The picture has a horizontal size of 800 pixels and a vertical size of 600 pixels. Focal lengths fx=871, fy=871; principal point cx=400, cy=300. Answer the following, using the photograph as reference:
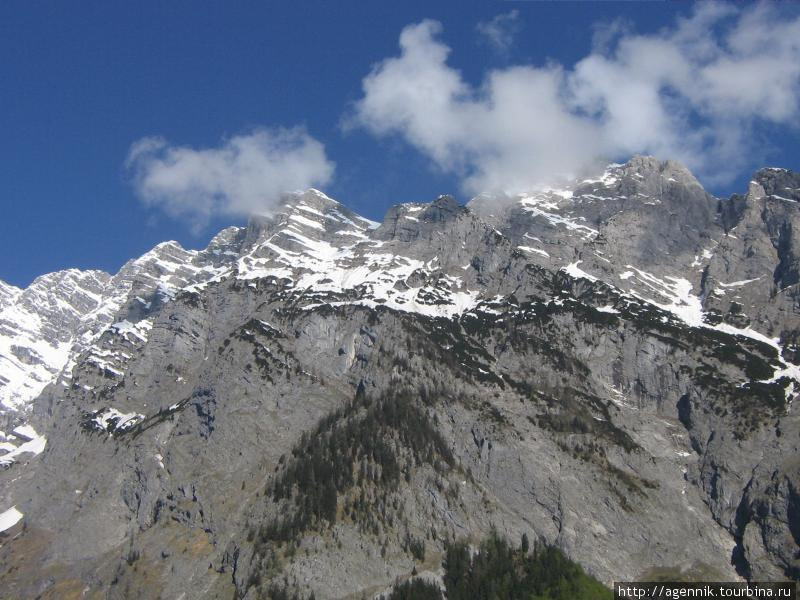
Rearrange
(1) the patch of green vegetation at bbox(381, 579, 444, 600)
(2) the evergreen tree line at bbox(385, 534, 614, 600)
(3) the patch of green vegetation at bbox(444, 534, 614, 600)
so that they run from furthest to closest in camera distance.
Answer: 1. (3) the patch of green vegetation at bbox(444, 534, 614, 600)
2. (2) the evergreen tree line at bbox(385, 534, 614, 600)
3. (1) the patch of green vegetation at bbox(381, 579, 444, 600)

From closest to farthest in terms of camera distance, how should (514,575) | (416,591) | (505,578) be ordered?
(416,591), (505,578), (514,575)

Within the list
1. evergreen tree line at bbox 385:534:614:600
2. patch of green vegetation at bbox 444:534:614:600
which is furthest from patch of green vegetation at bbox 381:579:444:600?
patch of green vegetation at bbox 444:534:614:600

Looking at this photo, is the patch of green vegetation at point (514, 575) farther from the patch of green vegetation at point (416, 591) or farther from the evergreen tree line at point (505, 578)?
the patch of green vegetation at point (416, 591)

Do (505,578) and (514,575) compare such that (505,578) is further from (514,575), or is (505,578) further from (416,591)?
(416,591)

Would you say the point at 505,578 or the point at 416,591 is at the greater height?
the point at 505,578

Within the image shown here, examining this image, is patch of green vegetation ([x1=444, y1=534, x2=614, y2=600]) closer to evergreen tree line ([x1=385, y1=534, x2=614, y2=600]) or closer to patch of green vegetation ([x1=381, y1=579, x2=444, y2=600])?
evergreen tree line ([x1=385, y1=534, x2=614, y2=600])

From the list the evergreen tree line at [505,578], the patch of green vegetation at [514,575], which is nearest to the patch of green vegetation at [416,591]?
the evergreen tree line at [505,578]

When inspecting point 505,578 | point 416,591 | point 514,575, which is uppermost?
point 514,575

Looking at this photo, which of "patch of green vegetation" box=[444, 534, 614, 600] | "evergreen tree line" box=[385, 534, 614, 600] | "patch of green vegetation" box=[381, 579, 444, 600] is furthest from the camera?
"patch of green vegetation" box=[444, 534, 614, 600]

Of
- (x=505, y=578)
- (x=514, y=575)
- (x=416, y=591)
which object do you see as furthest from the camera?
(x=514, y=575)

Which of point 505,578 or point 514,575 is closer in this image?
point 505,578

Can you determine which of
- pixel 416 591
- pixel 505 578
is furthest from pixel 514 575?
pixel 416 591

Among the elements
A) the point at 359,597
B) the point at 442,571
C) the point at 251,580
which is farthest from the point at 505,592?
the point at 251,580

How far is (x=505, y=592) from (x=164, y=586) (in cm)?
7803
